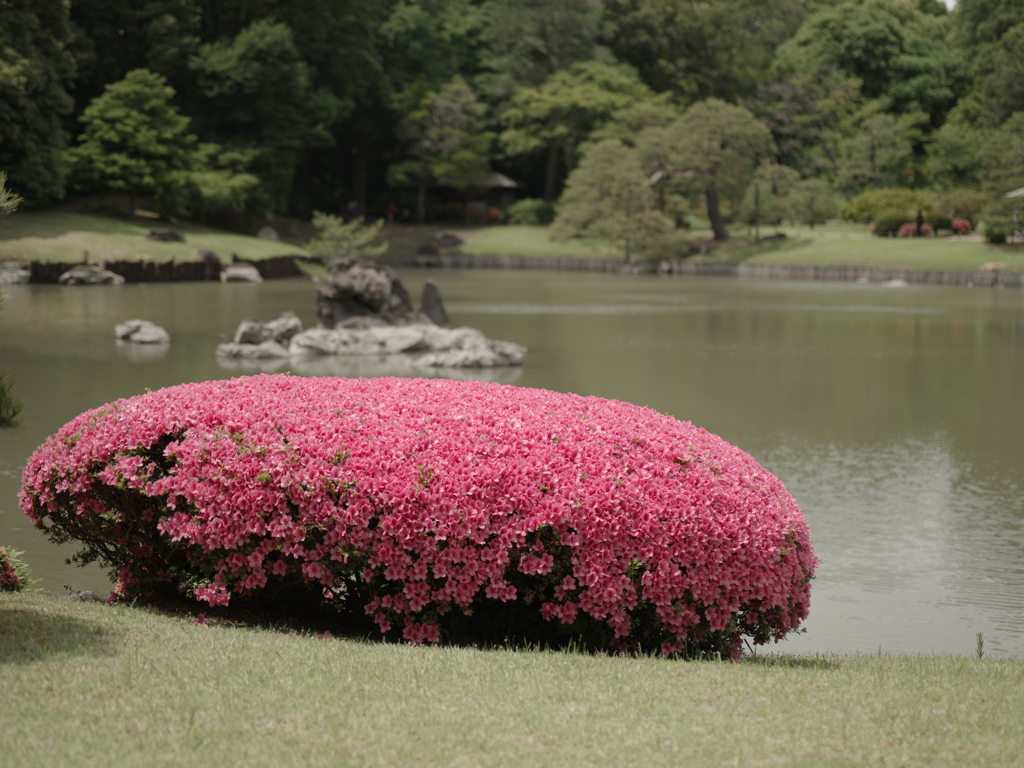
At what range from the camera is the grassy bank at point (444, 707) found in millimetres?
2699

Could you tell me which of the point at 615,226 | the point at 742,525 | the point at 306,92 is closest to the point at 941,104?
the point at 615,226

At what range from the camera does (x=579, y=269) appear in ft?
145

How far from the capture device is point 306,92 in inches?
1861

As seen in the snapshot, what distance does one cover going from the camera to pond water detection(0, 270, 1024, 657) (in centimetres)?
582

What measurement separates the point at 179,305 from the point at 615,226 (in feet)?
80.5

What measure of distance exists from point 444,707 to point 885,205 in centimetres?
4488

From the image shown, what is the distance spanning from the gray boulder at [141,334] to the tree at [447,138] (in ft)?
116

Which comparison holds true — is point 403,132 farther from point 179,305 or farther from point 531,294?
point 179,305

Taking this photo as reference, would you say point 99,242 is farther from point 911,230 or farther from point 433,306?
point 911,230

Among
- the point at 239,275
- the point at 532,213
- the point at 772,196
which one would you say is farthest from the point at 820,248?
the point at 239,275

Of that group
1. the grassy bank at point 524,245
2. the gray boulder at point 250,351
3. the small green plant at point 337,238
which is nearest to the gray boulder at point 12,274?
the grassy bank at point 524,245

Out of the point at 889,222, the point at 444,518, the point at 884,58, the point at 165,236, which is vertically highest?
the point at 884,58

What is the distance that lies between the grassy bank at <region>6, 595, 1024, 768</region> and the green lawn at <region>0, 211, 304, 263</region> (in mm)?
29193

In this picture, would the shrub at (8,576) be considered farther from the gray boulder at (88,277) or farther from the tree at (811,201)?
the tree at (811,201)
